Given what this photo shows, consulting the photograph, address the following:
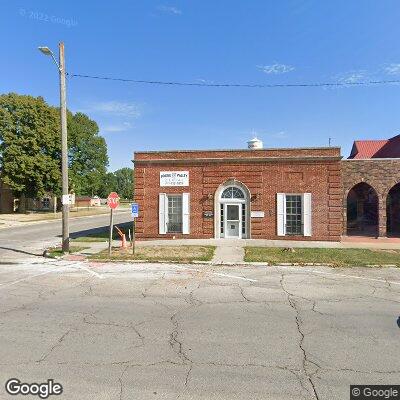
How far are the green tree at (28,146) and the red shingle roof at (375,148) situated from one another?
119 feet

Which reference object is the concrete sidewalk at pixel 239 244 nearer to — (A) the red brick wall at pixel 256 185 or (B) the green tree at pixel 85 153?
(A) the red brick wall at pixel 256 185

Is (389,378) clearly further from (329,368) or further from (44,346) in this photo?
(44,346)

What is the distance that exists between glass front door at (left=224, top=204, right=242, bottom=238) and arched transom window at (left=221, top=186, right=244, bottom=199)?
49 centimetres

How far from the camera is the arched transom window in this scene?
1933 cm

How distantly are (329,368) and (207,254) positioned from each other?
989cm

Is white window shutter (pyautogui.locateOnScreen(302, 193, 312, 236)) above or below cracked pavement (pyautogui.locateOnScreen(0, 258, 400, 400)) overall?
above

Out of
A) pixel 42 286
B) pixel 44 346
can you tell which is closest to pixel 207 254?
pixel 42 286

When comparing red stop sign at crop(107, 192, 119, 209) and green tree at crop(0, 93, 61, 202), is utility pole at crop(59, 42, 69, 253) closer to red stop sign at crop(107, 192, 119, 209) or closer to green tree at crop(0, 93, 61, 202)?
red stop sign at crop(107, 192, 119, 209)

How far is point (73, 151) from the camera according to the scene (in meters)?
53.6

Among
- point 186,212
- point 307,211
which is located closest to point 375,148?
point 307,211

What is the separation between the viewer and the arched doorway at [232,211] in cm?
1923

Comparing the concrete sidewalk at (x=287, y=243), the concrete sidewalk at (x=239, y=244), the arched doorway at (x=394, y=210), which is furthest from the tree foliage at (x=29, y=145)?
the arched doorway at (x=394, y=210)

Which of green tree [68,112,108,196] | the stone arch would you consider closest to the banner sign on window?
the stone arch

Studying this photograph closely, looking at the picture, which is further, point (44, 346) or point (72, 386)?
point (44, 346)
